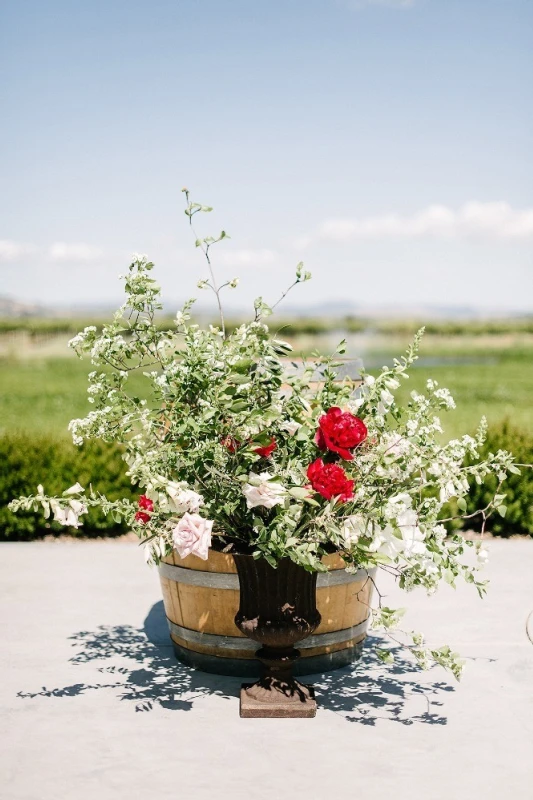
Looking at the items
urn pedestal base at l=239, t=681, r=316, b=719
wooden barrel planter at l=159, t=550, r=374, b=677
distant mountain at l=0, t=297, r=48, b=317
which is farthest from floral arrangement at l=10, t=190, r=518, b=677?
distant mountain at l=0, t=297, r=48, b=317

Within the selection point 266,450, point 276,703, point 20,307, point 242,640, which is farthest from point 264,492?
point 20,307

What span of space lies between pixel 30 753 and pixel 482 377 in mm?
40862

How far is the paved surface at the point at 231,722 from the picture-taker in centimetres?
336

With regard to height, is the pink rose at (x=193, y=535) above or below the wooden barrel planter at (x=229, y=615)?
above

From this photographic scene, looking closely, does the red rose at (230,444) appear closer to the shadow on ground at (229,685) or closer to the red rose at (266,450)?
the red rose at (266,450)

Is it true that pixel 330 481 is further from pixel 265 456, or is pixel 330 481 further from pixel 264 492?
pixel 265 456

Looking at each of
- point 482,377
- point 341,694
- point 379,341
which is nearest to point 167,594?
point 341,694

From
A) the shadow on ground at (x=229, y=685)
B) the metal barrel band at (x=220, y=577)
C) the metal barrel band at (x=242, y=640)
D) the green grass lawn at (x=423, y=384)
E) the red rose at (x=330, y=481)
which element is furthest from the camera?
the green grass lawn at (x=423, y=384)

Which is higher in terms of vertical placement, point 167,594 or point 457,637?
point 167,594

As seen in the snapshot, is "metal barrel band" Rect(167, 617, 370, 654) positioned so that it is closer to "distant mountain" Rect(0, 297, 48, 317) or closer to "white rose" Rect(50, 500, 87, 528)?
"white rose" Rect(50, 500, 87, 528)

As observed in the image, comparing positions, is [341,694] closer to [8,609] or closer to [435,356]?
[8,609]

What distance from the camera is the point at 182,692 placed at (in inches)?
167

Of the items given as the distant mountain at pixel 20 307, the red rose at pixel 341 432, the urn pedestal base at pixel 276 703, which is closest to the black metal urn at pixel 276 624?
the urn pedestal base at pixel 276 703

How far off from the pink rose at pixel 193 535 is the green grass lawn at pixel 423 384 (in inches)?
336
